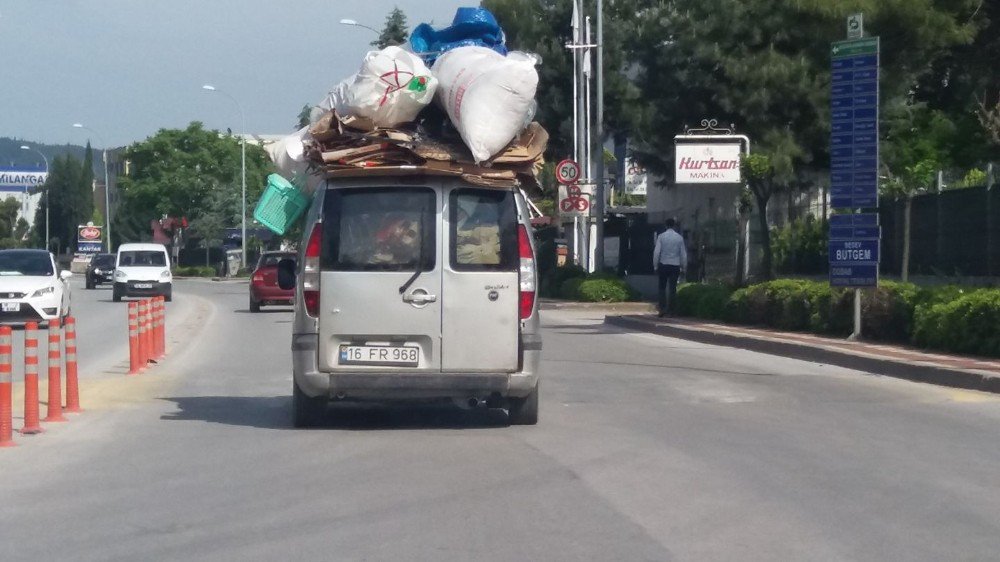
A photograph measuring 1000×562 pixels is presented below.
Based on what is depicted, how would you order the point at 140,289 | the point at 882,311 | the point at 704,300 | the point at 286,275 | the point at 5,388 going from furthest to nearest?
the point at 140,289
the point at 704,300
the point at 882,311
the point at 286,275
the point at 5,388

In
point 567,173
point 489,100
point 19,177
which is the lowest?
point 489,100

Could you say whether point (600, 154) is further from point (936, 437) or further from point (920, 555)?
point (920, 555)

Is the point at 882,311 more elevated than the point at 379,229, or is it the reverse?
the point at 379,229

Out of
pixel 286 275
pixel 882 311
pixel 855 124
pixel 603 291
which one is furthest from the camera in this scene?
pixel 603 291

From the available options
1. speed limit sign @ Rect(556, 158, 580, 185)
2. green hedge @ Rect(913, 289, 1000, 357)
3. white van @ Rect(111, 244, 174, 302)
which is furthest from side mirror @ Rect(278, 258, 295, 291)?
white van @ Rect(111, 244, 174, 302)

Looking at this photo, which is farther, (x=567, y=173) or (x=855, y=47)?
(x=567, y=173)

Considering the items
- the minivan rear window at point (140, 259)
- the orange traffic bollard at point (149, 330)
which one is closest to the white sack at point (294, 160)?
the orange traffic bollard at point (149, 330)

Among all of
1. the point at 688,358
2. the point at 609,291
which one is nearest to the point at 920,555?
the point at 688,358

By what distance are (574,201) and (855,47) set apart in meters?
21.2

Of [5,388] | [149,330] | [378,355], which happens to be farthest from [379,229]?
[149,330]

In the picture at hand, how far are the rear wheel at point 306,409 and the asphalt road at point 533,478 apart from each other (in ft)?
0.43

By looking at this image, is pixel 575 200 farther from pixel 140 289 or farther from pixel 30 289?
pixel 30 289

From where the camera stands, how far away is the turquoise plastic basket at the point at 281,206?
38.2 feet

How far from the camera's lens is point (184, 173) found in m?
99.1
